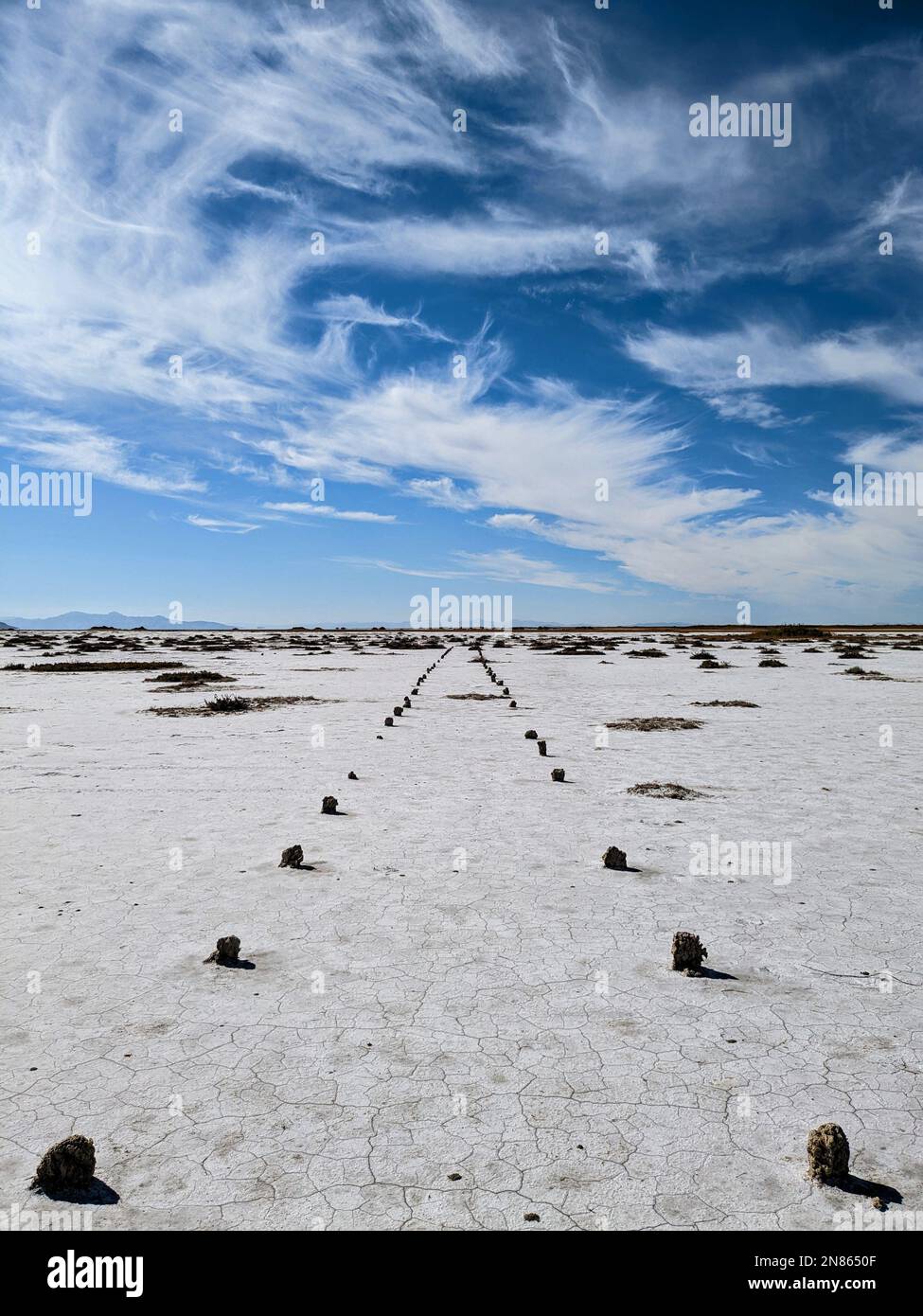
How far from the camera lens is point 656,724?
65.3 ft

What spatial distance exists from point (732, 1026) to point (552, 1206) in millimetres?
2192

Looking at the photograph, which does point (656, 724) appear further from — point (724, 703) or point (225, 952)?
point (225, 952)

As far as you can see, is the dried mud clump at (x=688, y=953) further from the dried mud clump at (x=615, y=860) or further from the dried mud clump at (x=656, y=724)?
the dried mud clump at (x=656, y=724)

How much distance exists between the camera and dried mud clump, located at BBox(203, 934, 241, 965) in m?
6.05

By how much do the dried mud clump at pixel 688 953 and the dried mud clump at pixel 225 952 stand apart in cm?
350

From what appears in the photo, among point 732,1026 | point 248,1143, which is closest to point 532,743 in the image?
point 732,1026

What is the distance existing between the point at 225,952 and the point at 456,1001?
1.92m

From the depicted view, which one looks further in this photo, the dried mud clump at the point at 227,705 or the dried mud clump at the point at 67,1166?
the dried mud clump at the point at 227,705

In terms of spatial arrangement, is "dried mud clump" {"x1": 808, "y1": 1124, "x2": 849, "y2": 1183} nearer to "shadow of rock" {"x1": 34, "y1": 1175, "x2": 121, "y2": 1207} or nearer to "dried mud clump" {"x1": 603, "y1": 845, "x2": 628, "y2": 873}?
"shadow of rock" {"x1": 34, "y1": 1175, "x2": 121, "y2": 1207}

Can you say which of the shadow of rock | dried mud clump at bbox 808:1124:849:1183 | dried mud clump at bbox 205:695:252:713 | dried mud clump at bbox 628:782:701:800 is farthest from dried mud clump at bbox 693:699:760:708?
the shadow of rock

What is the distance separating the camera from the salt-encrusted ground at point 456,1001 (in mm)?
3754

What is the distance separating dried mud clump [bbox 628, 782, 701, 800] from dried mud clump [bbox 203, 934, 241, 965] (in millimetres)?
7376

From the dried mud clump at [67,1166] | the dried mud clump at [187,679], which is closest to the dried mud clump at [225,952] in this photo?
the dried mud clump at [67,1166]
